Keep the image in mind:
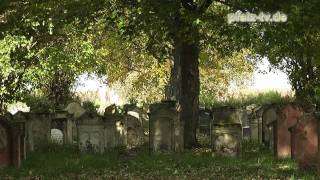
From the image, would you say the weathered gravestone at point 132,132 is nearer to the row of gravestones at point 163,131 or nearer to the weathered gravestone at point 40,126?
the row of gravestones at point 163,131

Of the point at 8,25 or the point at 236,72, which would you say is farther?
the point at 236,72

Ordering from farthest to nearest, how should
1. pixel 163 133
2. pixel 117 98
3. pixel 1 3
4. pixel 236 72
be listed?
pixel 117 98 < pixel 236 72 < pixel 163 133 < pixel 1 3

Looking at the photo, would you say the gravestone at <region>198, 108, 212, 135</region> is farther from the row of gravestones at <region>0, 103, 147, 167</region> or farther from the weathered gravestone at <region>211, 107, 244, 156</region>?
the weathered gravestone at <region>211, 107, 244, 156</region>

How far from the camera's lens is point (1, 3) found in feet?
35.0

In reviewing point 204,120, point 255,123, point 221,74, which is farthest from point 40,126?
point 221,74

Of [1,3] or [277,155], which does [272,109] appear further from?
[1,3]

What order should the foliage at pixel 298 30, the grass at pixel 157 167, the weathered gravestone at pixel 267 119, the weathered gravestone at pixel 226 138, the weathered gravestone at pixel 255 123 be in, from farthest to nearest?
the weathered gravestone at pixel 255 123 → the weathered gravestone at pixel 267 119 → the weathered gravestone at pixel 226 138 → the foliage at pixel 298 30 → the grass at pixel 157 167

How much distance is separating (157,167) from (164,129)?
3.57 metres

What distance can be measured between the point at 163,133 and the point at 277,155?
338cm

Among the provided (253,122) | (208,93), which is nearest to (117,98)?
(208,93)

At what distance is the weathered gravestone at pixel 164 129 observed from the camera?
16484mm

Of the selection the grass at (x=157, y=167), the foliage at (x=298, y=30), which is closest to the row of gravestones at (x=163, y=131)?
the grass at (x=157, y=167)

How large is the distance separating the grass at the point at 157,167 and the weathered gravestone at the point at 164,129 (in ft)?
1.84

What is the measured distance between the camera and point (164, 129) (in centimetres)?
→ 1658
